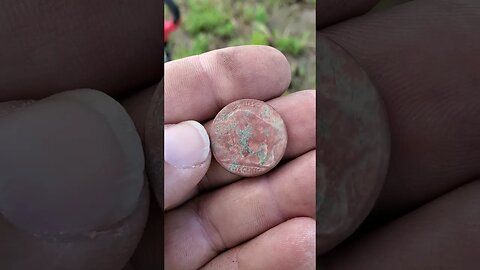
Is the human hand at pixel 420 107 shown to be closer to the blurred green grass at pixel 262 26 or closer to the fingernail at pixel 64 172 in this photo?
the blurred green grass at pixel 262 26

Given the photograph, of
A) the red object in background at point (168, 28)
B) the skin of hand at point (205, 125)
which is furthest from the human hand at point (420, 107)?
the red object in background at point (168, 28)

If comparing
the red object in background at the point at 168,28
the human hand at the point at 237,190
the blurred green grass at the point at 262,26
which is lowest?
the human hand at the point at 237,190

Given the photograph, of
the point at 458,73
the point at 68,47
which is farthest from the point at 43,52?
the point at 458,73

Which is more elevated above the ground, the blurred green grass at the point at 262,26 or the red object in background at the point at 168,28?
the blurred green grass at the point at 262,26

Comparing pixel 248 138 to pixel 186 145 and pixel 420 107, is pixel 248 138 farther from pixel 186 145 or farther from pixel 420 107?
pixel 420 107

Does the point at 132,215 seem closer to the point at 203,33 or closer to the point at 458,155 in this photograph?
the point at 203,33

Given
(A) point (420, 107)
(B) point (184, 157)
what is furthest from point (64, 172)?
(A) point (420, 107)

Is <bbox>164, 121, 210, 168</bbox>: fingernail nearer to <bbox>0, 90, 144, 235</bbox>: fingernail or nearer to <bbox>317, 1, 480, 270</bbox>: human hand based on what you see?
<bbox>0, 90, 144, 235</bbox>: fingernail
